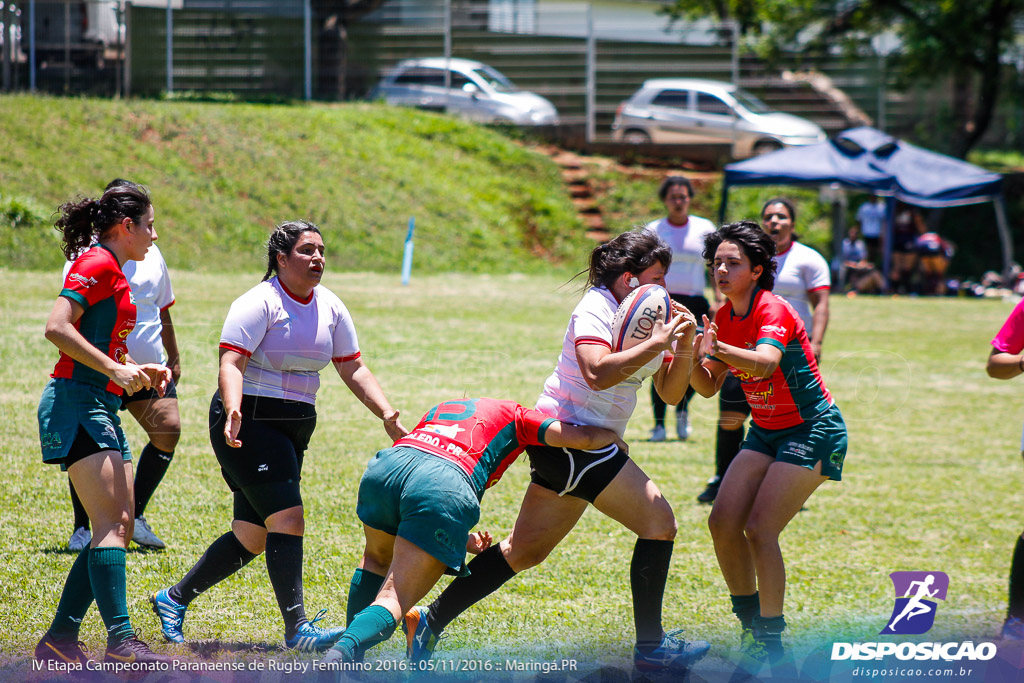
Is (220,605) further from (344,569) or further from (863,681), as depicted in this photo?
(863,681)

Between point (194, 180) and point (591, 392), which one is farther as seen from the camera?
point (194, 180)

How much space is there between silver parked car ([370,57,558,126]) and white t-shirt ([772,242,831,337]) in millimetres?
19966

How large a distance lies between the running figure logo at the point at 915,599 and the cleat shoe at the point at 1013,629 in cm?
42

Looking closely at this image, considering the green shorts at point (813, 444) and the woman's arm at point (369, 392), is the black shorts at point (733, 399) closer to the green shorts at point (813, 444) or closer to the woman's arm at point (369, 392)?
the green shorts at point (813, 444)

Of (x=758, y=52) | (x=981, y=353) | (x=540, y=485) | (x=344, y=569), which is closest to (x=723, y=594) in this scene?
(x=540, y=485)

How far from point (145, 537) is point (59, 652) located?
4.93 ft

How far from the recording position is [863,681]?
404 centimetres

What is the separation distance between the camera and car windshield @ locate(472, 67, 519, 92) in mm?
25734

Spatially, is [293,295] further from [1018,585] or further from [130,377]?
[1018,585]

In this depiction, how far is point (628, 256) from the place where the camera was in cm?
385

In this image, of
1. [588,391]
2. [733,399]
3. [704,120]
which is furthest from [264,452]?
[704,120]

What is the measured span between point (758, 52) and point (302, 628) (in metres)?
26.9

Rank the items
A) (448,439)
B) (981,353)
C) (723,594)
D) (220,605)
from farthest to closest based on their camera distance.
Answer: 1. (981,353)
2. (723,594)
3. (220,605)
4. (448,439)

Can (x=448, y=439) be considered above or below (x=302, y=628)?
above
